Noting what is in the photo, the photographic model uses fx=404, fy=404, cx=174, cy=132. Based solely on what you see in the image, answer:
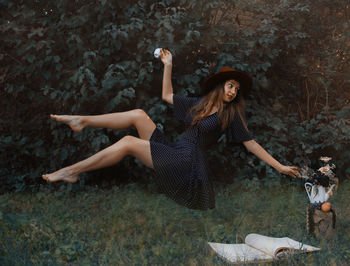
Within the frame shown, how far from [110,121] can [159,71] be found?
1.86m

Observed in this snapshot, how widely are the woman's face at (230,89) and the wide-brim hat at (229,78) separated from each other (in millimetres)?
38

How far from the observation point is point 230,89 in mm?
3598

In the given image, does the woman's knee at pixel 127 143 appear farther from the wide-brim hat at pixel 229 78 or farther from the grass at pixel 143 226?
the wide-brim hat at pixel 229 78

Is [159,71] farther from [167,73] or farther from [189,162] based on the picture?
[189,162]

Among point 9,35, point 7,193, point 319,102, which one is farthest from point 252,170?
point 9,35

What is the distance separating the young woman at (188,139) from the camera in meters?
3.33

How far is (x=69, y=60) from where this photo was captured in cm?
530

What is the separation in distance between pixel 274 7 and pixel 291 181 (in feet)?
8.10

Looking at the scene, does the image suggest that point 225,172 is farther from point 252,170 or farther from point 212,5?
point 212,5

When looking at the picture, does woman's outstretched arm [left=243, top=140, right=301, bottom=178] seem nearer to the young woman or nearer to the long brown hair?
the young woman

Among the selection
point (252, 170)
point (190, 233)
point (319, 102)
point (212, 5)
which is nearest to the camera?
point (190, 233)

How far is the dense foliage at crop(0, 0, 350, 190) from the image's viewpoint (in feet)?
16.1

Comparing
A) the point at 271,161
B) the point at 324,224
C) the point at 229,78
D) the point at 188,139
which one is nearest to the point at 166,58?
the point at 229,78

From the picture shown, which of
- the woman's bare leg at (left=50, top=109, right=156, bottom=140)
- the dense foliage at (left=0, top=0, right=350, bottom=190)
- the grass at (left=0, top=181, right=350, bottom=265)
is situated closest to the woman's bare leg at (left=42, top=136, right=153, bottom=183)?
the woman's bare leg at (left=50, top=109, right=156, bottom=140)
